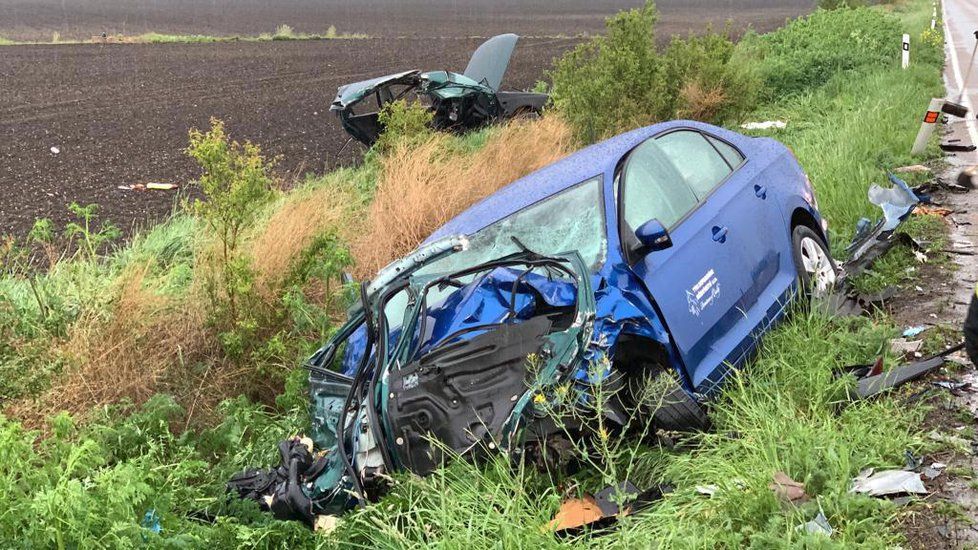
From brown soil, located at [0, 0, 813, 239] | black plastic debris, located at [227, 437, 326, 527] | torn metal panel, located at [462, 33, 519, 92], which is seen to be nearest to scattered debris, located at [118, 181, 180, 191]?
brown soil, located at [0, 0, 813, 239]

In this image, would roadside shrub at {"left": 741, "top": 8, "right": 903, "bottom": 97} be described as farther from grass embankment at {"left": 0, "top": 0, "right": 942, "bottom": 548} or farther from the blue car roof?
the blue car roof

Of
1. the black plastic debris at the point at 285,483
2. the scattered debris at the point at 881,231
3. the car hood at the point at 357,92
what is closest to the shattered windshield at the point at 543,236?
the black plastic debris at the point at 285,483

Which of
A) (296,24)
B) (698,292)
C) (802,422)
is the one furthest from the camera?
(296,24)

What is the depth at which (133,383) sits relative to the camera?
5.84 metres

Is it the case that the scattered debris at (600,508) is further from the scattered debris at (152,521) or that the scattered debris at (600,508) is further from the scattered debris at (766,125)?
the scattered debris at (766,125)

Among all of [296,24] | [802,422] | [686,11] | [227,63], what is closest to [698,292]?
[802,422]

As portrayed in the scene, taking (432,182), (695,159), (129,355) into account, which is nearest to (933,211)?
(695,159)

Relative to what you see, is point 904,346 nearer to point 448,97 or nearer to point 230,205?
point 230,205

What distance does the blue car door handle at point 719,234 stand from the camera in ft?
17.1

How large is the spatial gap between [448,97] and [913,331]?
27.9 ft

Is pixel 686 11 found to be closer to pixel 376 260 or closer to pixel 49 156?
pixel 49 156

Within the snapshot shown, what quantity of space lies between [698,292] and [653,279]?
0.35 metres

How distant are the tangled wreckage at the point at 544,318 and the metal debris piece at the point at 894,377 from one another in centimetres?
67

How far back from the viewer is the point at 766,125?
13531 millimetres
